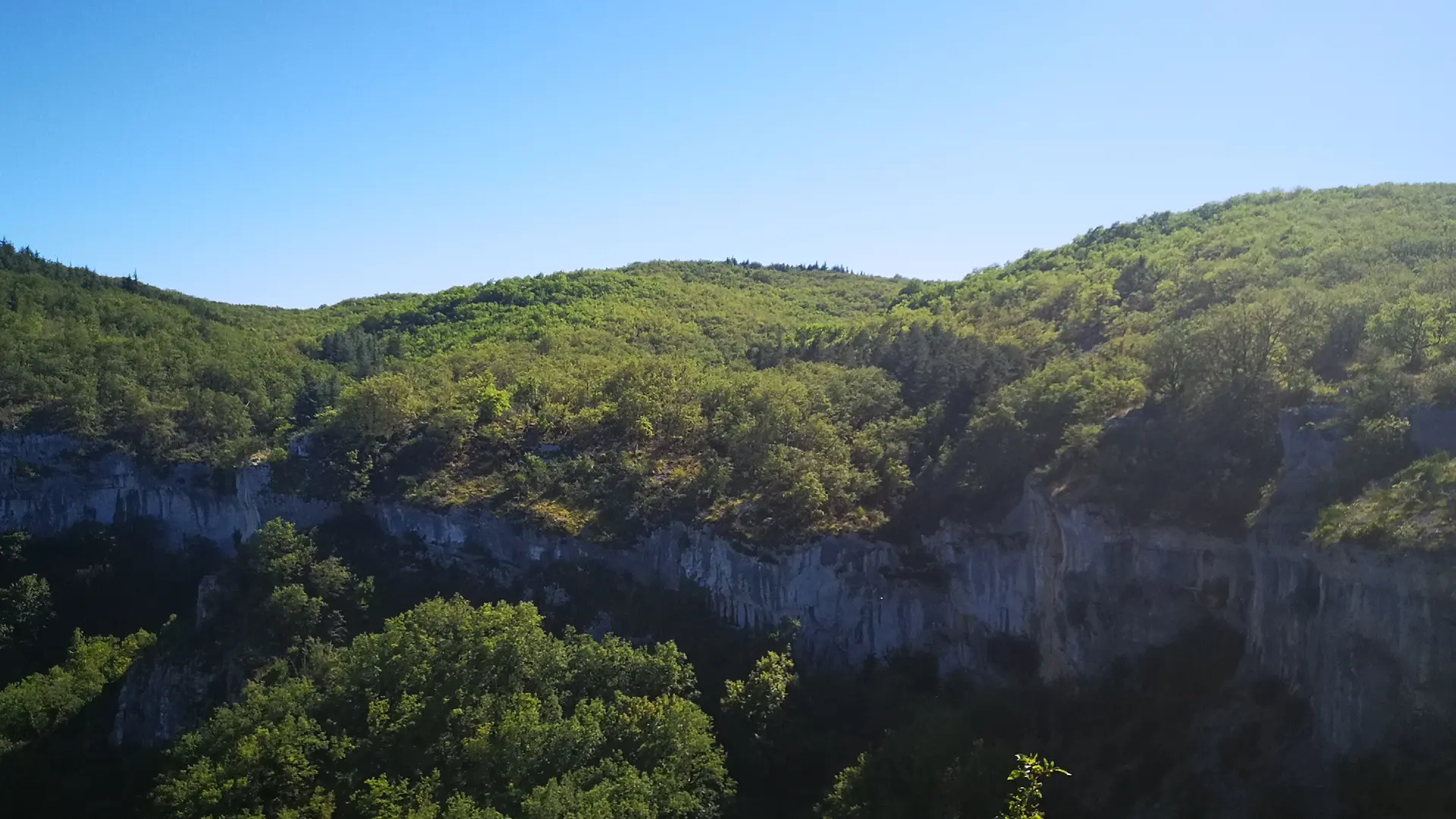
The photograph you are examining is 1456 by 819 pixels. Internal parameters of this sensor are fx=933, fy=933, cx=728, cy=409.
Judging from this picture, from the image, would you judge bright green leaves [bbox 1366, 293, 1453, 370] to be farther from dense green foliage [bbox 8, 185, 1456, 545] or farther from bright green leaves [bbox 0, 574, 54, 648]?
bright green leaves [bbox 0, 574, 54, 648]

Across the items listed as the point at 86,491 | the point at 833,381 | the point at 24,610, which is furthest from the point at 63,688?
the point at 833,381

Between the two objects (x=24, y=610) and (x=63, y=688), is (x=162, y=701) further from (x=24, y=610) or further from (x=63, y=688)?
(x=24, y=610)

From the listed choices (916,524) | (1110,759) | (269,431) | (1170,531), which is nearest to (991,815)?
(1110,759)

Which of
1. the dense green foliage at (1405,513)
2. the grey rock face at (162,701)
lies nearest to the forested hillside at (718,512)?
the dense green foliage at (1405,513)

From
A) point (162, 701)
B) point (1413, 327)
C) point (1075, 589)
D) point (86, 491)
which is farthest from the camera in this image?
point (86, 491)

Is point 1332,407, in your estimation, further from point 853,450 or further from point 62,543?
point 62,543

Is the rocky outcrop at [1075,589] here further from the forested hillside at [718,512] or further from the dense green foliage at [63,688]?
the dense green foliage at [63,688]
